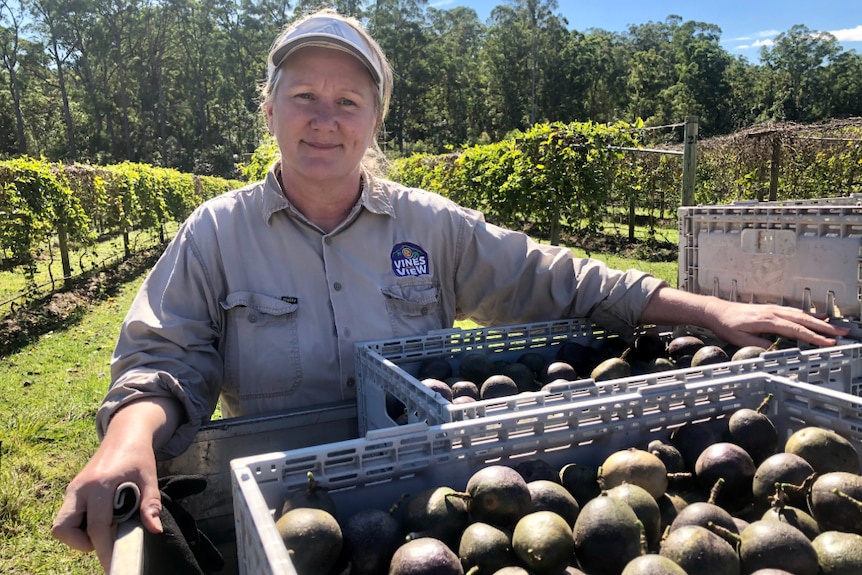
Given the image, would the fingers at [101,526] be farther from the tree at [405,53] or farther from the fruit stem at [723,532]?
the tree at [405,53]

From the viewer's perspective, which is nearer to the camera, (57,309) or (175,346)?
(175,346)

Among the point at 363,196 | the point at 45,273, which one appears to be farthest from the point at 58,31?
the point at 363,196

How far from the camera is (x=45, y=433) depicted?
19.0 feet

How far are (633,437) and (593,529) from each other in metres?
0.51

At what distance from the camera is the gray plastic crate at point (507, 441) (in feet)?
A: 4.83

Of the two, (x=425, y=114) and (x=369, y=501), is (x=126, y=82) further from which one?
(x=369, y=501)

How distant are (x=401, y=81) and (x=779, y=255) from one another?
236 feet

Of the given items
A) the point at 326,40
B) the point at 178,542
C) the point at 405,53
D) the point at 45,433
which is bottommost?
the point at 45,433

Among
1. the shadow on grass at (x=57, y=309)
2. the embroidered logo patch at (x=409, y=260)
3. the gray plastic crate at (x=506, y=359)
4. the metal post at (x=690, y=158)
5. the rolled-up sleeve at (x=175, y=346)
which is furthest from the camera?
the metal post at (x=690, y=158)

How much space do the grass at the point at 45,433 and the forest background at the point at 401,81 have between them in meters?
53.2

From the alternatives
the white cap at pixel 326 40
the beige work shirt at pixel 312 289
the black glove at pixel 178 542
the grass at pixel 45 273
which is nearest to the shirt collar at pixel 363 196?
the beige work shirt at pixel 312 289

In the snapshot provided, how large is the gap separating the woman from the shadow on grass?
7570 millimetres

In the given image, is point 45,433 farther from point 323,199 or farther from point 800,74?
point 800,74

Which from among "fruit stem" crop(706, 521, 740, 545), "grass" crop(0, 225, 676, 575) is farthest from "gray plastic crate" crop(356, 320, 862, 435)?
"grass" crop(0, 225, 676, 575)
